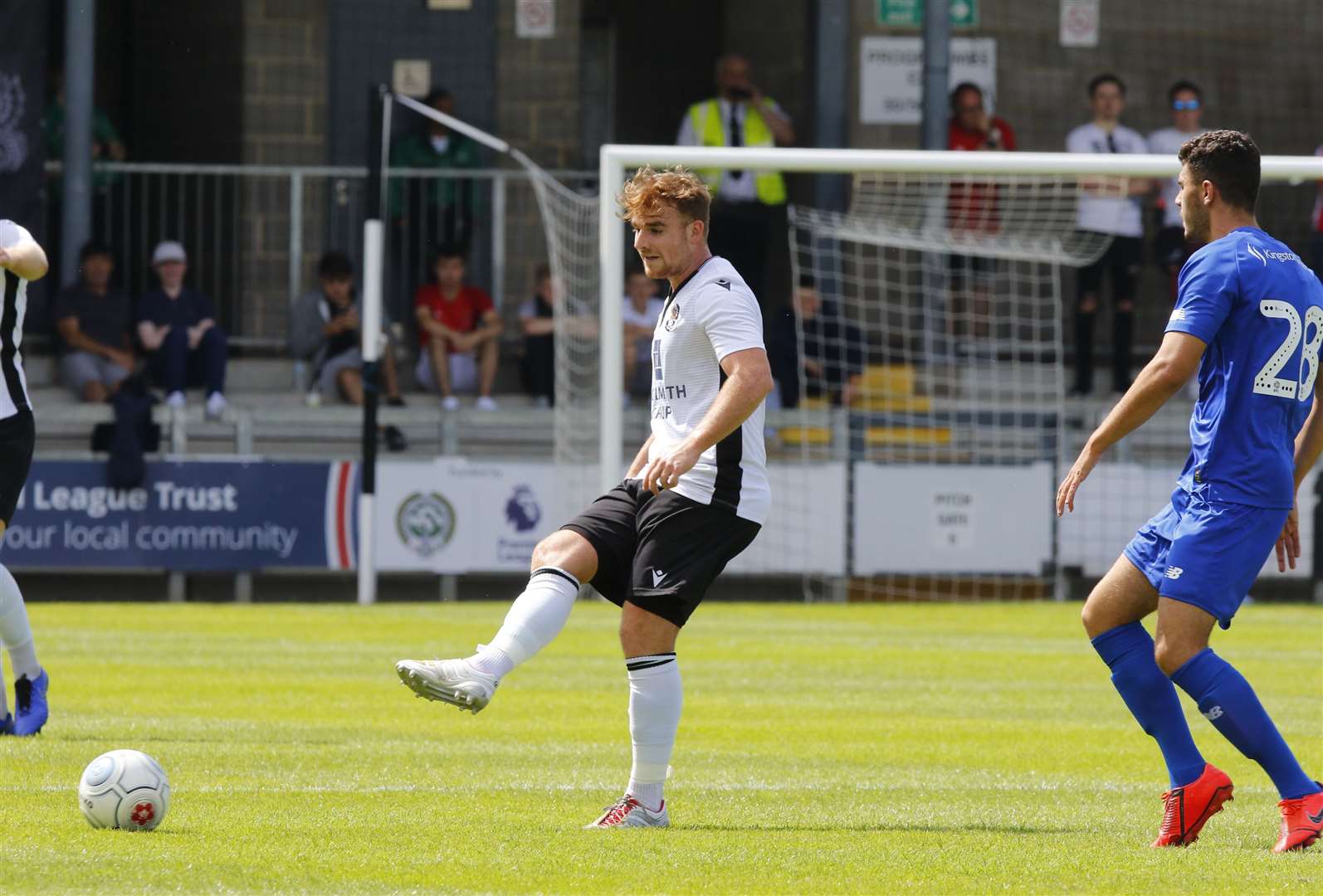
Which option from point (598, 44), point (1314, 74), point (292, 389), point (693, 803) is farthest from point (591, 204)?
point (693, 803)

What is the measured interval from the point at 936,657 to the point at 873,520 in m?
5.14

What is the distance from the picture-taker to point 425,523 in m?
17.6

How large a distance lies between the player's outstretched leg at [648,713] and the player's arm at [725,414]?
0.50 m

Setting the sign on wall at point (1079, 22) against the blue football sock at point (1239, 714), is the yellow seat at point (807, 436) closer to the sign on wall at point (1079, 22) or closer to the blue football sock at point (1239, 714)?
the sign on wall at point (1079, 22)

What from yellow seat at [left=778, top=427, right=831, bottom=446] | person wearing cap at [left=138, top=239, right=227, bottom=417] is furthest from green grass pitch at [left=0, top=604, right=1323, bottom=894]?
yellow seat at [left=778, top=427, right=831, bottom=446]

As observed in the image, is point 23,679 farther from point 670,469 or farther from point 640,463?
point 670,469

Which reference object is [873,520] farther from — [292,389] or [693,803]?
[693,803]

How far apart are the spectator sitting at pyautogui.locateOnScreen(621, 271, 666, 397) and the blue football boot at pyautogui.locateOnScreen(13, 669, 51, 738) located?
35.7 ft

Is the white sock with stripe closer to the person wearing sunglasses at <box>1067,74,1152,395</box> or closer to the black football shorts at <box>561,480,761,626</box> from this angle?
the black football shorts at <box>561,480,761,626</box>

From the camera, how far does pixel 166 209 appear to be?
19562 mm

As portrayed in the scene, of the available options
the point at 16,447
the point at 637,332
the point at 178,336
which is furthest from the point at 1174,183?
the point at 16,447

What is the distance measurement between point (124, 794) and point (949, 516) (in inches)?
511

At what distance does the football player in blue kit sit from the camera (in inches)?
230

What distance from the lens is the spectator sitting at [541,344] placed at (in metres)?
19.1
